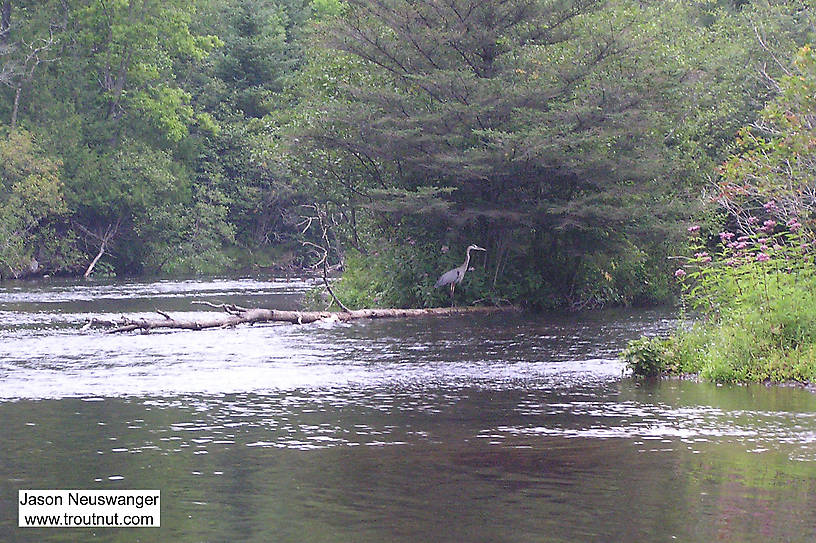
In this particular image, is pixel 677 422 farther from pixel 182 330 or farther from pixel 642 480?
pixel 182 330

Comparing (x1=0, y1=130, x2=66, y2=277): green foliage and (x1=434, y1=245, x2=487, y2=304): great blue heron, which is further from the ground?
(x1=0, y1=130, x2=66, y2=277): green foliage

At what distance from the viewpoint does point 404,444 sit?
548 inches

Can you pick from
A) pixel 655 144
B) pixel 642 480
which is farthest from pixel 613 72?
pixel 642 480

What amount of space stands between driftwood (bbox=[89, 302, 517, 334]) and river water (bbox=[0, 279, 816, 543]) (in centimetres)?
398

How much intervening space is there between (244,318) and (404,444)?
17683 millimetres

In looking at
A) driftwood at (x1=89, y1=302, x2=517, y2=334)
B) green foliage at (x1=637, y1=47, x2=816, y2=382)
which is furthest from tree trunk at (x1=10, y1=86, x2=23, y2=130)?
green foliage at (x1=637, y1=47, x2=816, y2=382)

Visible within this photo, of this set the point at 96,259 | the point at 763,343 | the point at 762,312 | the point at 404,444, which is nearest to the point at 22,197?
the point at 96,259

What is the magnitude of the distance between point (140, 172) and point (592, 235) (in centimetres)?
3866

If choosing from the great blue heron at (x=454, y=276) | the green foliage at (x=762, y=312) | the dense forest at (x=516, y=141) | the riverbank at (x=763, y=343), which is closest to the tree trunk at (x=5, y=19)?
the dense forest at (x=516, y=141)

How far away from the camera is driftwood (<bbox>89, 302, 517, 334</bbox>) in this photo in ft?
97.6

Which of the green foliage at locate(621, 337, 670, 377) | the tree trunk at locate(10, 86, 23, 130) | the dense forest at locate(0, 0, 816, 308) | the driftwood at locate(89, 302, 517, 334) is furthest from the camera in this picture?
the tree trunk at locate(10, 86, 23, 130)

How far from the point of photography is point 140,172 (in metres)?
70.8

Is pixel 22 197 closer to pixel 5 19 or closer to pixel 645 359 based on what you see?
pixel 5 19

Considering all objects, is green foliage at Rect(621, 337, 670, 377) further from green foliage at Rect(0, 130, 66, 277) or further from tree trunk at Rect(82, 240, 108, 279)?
tree trunk at Rect(82, 240, 108, 279)
